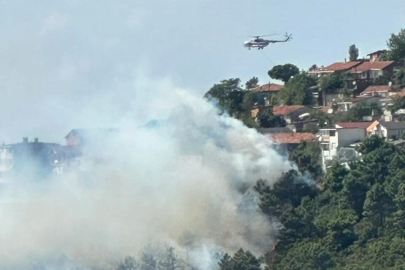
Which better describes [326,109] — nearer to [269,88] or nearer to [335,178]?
[269,88]

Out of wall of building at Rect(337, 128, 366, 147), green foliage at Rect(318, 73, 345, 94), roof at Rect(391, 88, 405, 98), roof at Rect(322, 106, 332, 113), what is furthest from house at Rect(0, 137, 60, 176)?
roof at Rect(391, 88, 405, 98)

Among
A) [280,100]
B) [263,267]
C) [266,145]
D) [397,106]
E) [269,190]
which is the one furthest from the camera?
[280,100]

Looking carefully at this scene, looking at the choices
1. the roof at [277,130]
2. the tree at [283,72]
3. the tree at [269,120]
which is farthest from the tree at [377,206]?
the tree at [283,72]

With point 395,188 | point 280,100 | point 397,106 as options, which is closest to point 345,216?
point 395,188

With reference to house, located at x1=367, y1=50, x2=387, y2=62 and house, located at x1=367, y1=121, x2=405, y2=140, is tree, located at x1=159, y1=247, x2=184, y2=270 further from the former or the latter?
house, located at x1=367, y1=50, x2=387, y2=62

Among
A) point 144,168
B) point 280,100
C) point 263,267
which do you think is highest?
point 280,100

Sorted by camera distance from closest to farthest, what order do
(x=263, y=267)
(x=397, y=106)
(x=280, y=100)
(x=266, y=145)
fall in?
(x=263, y=267) < (x=266, y=145) < (x=397, y=106) < (x=280, y=100)

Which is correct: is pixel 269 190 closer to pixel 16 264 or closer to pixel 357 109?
pixel 16 264
